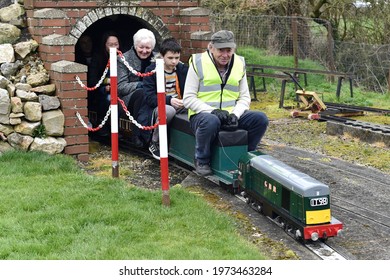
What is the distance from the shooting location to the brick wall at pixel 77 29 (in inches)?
382

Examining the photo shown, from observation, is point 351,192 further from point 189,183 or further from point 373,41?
point 373,41

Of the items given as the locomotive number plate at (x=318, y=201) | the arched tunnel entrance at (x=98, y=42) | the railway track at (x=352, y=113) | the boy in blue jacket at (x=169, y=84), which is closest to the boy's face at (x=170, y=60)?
the boy in blue jacket at (x=169, y=84)

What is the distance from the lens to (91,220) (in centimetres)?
677

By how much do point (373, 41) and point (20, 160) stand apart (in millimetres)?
13286

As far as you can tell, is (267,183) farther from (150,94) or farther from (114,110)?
(150,94)

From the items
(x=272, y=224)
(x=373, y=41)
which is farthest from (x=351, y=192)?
(x=373, y=41)

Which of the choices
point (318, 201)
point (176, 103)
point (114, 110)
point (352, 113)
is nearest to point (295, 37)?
point (352, 113)

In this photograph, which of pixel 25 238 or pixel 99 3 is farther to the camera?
pixel 99 3

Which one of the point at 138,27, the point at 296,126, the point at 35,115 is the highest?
the point at 138,27

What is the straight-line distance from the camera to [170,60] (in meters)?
9.29

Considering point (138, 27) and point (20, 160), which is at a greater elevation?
point (138, 27)

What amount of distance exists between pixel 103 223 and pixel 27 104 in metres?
3.29

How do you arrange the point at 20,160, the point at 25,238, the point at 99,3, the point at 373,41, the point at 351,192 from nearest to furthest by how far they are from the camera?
the point at 25,238 < the point at 351,192 < the point at 20,160 < the point at 99,3 < the point at 373,41

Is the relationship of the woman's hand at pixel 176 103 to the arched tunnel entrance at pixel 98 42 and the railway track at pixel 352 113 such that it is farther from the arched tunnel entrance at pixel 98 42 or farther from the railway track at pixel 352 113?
the railway track at pixel 352 113
